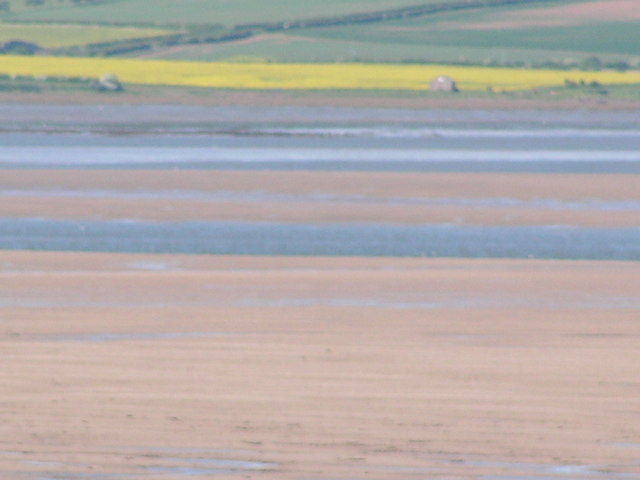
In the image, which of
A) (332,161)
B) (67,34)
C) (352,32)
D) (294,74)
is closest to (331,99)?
(294,74)

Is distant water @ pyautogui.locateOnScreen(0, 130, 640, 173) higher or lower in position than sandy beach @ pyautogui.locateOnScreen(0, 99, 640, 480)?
lower

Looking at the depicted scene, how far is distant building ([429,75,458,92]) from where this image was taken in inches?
1380

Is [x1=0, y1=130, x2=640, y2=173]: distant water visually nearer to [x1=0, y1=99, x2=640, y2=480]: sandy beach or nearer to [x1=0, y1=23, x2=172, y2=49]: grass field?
[x1=0, y1=99, x2=640, y2=480]: sandy beach

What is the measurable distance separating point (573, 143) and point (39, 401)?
18.7m

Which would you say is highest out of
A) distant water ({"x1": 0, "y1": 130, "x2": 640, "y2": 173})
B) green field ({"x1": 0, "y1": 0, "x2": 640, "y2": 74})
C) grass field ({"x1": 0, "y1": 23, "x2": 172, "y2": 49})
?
distant water ({"x1": 0, "y1": 130, "x2": 640, "y2": 173})

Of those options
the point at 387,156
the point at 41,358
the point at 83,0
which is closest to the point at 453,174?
the point at 387,156

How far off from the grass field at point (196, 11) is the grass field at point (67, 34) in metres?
1.50

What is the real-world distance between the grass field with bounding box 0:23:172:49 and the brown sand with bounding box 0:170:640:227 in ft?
92.8

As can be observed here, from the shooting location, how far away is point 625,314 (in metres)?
9.94

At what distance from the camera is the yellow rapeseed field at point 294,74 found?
3647cm

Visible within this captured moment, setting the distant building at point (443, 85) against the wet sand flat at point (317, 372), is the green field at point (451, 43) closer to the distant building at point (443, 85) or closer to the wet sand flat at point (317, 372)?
the distant building at point (443, 85)

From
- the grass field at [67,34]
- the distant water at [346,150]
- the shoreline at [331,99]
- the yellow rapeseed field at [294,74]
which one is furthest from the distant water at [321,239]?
the grass field at [67,34]

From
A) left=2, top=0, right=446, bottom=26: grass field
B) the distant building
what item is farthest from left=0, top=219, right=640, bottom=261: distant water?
left=2, top=0, right=446, bottom=26: grass field

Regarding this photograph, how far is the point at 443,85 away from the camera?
1387 inches
